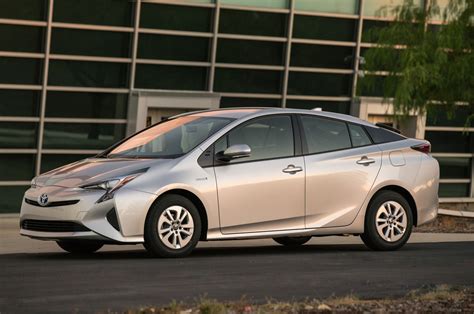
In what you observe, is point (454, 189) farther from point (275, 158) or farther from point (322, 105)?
point (275, 158)

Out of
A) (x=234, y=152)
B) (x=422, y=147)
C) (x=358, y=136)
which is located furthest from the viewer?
(x=422, y=147)

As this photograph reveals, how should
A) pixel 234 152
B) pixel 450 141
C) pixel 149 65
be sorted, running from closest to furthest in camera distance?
pixel 234 152, pixel 149 65, pixel 450 141

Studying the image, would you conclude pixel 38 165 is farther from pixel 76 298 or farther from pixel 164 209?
pixel 76 298

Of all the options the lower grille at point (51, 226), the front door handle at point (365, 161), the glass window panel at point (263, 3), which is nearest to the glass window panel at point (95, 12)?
the glass window panel at point (263, 3)

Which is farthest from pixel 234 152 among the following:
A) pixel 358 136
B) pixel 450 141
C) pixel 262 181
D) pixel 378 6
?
pixel 450 141

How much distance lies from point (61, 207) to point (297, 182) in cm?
257

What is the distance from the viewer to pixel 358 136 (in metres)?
15.1

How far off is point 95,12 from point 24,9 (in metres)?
1.39

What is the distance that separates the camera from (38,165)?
24.1m

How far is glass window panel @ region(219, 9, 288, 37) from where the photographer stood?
84.9ft

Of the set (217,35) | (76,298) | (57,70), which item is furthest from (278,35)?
(76,298)

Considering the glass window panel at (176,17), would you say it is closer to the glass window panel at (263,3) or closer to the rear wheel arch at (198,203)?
the glass window panel at (263,3)

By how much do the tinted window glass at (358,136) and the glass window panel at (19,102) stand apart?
10029 millimetres

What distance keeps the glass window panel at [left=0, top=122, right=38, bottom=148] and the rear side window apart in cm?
1007
